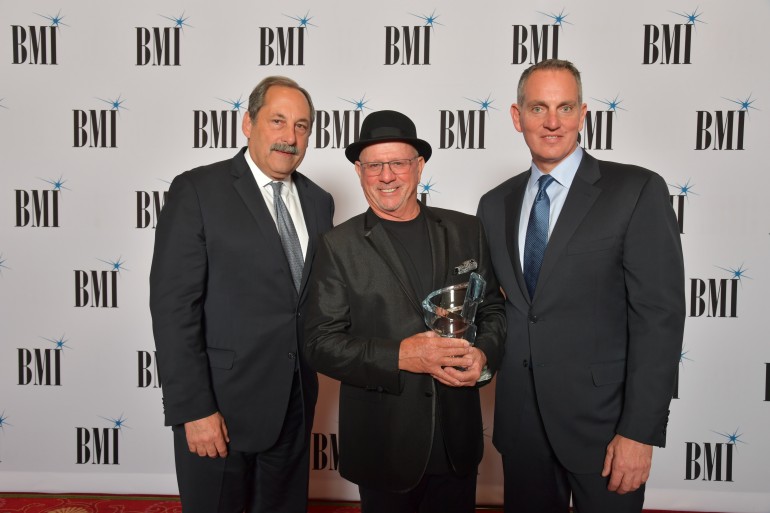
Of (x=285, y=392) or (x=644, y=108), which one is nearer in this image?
(x=285, y=392)

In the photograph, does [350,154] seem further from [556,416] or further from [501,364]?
[556,416]

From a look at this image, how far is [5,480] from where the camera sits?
133 inches

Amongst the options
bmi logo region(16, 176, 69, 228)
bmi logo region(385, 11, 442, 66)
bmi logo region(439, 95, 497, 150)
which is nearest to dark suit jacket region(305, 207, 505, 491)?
bmi logo region(439, 95, 497, 150)

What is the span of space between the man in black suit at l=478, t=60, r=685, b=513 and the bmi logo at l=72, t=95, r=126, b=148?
223 cm

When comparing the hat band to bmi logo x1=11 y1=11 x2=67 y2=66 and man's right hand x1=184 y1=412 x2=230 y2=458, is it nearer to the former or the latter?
man's right hand x1=184 y1=412 x2=230 y2=458

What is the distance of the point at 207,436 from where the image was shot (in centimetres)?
202

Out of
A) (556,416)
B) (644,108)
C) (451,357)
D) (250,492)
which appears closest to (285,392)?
(250,492)

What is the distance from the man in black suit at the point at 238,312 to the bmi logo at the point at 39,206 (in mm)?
1543

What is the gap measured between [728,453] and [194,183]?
9.78ft

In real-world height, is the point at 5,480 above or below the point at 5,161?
below

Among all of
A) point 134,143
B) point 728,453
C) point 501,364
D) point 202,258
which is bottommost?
point 728,453

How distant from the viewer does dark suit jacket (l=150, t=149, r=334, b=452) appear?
78.4 inches

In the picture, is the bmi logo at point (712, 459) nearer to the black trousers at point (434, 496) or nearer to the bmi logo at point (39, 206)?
the black trousers at point (434, 496)

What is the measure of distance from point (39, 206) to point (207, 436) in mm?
1948
